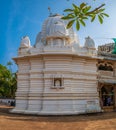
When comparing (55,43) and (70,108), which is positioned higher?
(55,43)

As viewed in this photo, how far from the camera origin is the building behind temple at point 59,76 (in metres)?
19.7

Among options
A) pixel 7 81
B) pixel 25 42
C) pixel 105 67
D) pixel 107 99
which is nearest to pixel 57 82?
pixel 25 42

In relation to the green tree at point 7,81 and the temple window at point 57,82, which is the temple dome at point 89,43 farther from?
the green tree at point 7,81

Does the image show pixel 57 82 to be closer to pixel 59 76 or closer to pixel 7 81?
pixel 59 76

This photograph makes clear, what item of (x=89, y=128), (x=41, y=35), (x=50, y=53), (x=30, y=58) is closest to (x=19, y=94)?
(x=30, y=58)

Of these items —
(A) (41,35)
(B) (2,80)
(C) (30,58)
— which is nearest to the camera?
(C) (30,58)

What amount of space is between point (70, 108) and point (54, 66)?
11.8 ft

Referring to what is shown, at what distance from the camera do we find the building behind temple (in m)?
19.7

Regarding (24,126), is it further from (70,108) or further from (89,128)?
(70,108)

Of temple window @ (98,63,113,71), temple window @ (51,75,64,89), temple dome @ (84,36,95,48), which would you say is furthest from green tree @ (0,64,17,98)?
temple window @ (51,75,64,89)

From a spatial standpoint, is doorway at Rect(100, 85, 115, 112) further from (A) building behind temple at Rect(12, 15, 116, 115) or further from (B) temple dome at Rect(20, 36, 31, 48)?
(B) temple dome at Rect(20, 36, 31, 48)

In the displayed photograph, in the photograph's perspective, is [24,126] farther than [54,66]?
No

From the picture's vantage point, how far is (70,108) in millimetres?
19422

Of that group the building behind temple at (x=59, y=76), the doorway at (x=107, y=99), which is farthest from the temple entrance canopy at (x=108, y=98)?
→ the building behind temple at (x=59, y=76)
